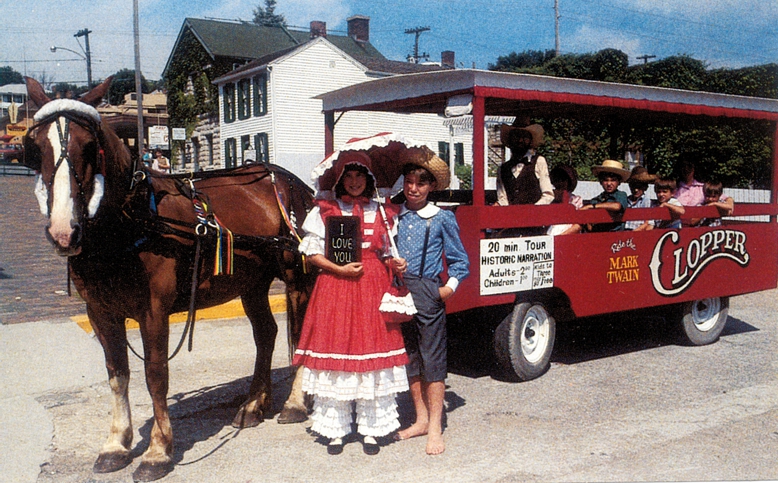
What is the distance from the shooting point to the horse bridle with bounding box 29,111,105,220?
10.3ft

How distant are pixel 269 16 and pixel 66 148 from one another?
76.2 inches

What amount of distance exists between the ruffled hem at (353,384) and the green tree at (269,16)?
2265 millimetres

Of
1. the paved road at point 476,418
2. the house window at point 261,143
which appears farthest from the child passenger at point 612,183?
the house window at point 261,143

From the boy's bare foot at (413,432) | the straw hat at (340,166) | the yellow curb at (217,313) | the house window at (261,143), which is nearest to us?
the straw hat at (340,166)

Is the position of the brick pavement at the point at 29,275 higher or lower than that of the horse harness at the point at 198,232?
lower

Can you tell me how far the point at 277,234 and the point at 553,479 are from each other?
2.32 metres

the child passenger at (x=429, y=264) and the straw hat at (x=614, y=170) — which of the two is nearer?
the child passenger at (x=429, y=264)

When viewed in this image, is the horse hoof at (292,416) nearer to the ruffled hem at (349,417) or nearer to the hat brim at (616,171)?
the ruffled hem at (349,417)

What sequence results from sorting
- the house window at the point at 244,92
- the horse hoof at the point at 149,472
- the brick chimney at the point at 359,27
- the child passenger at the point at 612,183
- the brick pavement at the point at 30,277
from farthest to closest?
the brick pavement at the point at 30,277 < the house window at the point at 244,92 < the child passenger at the point at 612,183 < the brick chimney at the point at 359,27 < the horse hoof at the point at 149,472

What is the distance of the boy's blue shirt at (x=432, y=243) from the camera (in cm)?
422

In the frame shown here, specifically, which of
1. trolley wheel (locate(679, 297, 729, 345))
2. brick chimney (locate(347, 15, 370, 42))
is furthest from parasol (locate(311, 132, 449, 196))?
trolley wheel (locate(679, 297, 729, 345))

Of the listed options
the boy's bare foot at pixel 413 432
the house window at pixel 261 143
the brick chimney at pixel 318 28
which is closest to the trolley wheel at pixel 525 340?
the boy's bare foot at pixel 413 432

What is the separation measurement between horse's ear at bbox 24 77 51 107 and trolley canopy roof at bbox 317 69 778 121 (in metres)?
2.64

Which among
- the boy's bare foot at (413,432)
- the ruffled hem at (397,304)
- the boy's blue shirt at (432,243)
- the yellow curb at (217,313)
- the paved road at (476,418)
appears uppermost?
the boy's blue shirt at (432,243)
